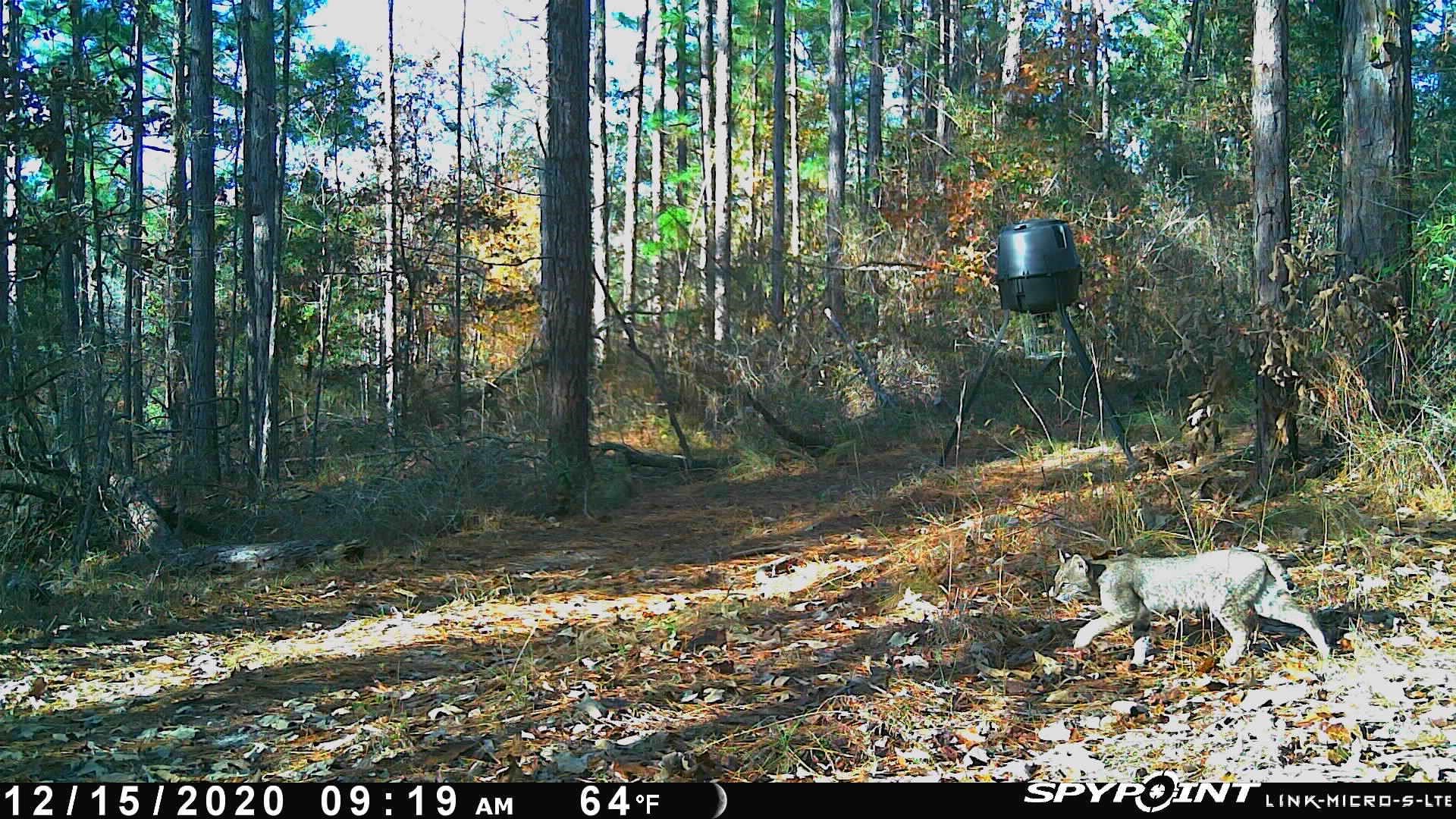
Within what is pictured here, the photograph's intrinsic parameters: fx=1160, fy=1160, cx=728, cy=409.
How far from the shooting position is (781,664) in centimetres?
461

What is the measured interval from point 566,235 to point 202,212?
570 cm

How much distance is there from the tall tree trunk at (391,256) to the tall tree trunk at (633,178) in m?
3.88

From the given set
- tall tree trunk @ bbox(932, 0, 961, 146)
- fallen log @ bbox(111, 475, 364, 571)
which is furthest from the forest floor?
tall tree trunk @ bbox(932, 0, 961, 146)

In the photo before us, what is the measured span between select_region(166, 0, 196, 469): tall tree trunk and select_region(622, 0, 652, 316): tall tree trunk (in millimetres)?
6757

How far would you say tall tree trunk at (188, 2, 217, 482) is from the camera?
12.1 meters

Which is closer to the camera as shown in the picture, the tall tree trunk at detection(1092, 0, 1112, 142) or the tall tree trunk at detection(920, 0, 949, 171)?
the tall tree trunk at detection(1092, 0, 1112, 142)

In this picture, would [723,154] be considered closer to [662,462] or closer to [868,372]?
[868,372]

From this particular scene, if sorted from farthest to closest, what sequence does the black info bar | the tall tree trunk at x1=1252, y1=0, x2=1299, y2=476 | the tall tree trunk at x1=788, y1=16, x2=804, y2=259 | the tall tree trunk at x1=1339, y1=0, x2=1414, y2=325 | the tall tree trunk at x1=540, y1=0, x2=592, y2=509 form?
the tall tree trunk at x1=788, y1=16, x2=804, y2=259 → the tall tree trunk at x1=540, y1=0, x2=592, y2=509 → the tall tree trunk at x1=1339, y1=0, x2=1414, y2=325 → the tall tree trunk at x1=1252, y1=0, x2=1299, y2=476 → the black info bar

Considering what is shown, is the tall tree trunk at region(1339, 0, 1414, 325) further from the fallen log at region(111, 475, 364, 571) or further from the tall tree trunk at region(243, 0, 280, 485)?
the tall tree trunk at region(243, 0, 280, 485)

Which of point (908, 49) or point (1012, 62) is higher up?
point (908, 49)

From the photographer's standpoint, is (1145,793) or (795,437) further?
(795,437)

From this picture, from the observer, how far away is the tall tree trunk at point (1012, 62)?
14.1m

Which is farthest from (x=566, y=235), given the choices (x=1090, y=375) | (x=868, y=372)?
(x=868, y=372)

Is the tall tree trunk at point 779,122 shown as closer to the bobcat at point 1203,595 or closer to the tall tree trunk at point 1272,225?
the tall tree trunk at point 1272,225
